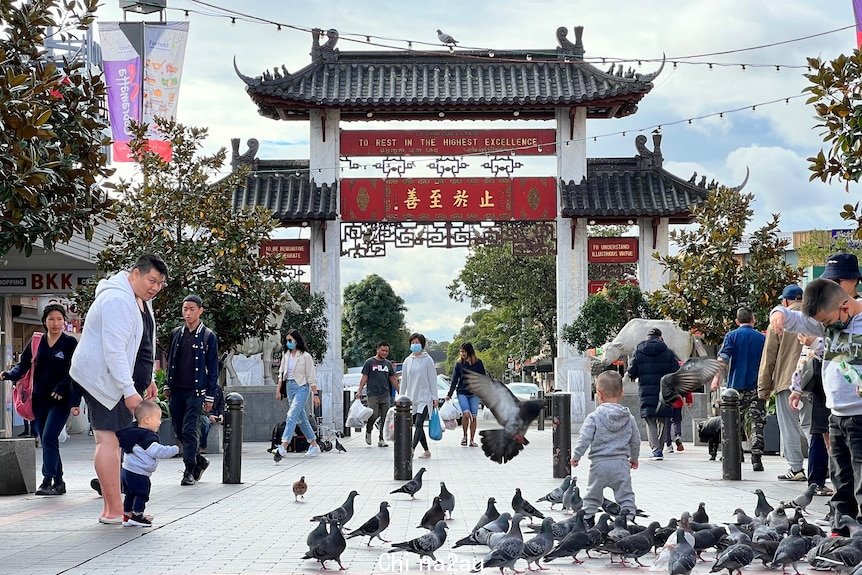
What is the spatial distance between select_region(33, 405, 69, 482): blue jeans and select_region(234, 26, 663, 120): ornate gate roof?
18.6 m

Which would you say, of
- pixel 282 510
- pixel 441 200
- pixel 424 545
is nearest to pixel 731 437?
pixel 282 510

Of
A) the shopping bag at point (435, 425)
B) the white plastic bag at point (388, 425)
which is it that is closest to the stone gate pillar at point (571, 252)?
the white plastic bag at point (388, 425)

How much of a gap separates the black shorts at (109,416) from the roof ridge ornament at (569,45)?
2381 cm

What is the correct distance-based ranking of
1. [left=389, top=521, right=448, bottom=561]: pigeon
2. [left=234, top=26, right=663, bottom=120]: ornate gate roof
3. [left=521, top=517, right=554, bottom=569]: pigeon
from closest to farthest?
[left=521, top=517, right=554, bottom=569]: pigeon, [left=389, top=521, right=448, bottom=561]: pigeon, [left=234, top=26, right=663, bottom=120]: ornate gate roof

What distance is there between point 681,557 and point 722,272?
12.6 meters

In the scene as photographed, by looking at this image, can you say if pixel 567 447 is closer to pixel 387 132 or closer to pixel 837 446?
pixel 837 446

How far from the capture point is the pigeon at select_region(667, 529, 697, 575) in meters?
6.72

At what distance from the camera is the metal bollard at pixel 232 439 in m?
13.2

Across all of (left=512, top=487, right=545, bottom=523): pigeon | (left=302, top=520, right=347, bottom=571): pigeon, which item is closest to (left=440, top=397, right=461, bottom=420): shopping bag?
(left=512, top=487, right=545, bottom=523): pigeon

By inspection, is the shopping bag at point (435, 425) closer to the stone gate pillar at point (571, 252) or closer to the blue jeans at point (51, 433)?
the blue jeans at point (51, 433)

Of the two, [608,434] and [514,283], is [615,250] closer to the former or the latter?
[514,283]

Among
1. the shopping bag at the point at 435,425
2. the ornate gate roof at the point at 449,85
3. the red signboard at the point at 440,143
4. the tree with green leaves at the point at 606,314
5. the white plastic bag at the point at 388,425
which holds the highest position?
the ornate gate roof at the point at 449,85

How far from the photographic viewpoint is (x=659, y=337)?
17922mm

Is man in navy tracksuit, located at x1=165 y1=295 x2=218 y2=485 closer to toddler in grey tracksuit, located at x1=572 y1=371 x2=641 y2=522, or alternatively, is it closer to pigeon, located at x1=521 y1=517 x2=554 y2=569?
toddler in grey tracksuit, located at x1=572 y1=371 x2=641 y2=522
